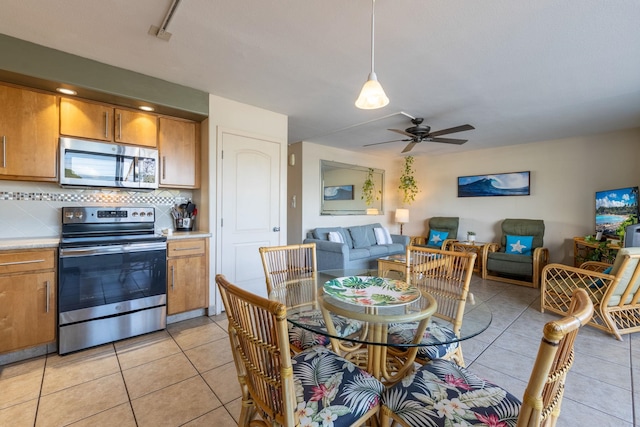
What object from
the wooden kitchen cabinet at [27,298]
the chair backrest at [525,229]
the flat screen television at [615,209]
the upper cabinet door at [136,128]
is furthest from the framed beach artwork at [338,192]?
the wooden kitchen cabinet at [27,298]

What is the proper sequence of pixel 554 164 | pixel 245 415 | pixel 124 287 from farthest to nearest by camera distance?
pixel 554 164
pixel 124 287
pixel 245 415

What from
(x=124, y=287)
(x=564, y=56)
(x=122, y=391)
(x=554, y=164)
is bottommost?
(x=122, y=391)

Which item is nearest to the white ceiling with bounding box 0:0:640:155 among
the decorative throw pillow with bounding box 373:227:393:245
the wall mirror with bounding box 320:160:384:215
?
the wall mirror with bounding box 320:160:384:215

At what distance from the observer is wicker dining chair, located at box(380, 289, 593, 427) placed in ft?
2.42

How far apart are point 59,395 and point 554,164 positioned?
22.0ft

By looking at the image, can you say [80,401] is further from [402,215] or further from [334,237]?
[402,215]

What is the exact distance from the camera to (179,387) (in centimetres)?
190

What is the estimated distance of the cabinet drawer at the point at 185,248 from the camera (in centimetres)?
280

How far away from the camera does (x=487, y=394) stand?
111 cm

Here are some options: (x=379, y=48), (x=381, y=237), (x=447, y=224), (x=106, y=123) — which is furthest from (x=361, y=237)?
(x=106, y=123)

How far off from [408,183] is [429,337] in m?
5.28

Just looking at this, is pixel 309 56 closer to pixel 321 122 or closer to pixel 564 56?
pixel 321 122

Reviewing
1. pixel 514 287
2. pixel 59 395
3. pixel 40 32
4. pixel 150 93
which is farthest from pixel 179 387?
pixel 514 287

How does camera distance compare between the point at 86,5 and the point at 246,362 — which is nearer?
the point at 246,362
